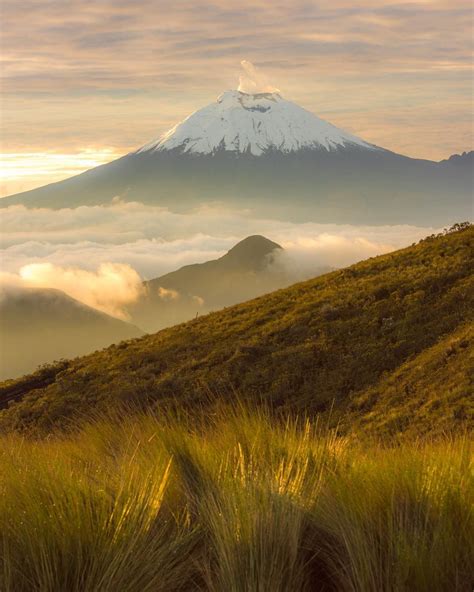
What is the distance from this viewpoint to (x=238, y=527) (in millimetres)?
4531

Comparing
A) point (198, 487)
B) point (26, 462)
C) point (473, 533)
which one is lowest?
point (473, 533)

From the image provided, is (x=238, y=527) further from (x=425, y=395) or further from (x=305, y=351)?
(x=305, y=351)

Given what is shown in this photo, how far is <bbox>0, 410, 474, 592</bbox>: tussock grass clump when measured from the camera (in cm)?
446

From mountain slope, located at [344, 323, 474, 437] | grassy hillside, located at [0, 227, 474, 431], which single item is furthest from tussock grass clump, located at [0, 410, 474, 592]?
grassy hillside, located at [0, 227, 474, 431]

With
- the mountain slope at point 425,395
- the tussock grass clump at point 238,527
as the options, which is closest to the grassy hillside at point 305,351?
the mountain slope at point 425,395

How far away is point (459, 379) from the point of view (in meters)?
20.1

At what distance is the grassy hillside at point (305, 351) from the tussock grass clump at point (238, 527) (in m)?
13.1

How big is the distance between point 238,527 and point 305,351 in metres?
23.9

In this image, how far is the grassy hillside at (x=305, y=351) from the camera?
24766mm

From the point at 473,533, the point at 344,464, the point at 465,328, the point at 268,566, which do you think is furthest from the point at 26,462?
the point at 465,328

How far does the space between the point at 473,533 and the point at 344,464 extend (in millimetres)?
1310

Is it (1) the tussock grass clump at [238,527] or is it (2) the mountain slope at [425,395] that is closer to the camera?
(1) the tussock grass clump at [238,527]

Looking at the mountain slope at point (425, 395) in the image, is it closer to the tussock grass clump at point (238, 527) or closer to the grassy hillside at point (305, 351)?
the grassy hillside at point (305, 351)

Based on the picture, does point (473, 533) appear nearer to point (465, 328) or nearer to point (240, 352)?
point (465, 328)
